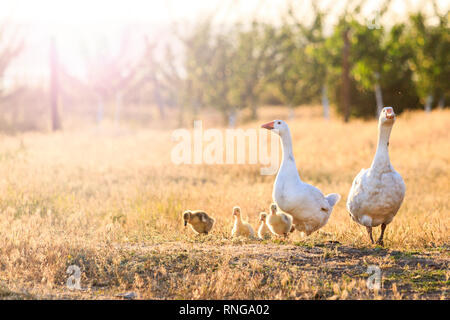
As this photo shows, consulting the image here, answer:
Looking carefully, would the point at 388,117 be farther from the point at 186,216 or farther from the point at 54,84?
the point at 54,84

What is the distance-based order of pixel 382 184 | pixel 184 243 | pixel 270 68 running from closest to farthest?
pixel 382 184 < pixel 184 243 < pixel 270 68

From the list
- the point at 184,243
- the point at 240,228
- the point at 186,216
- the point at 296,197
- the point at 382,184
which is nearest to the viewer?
the point at 382,184

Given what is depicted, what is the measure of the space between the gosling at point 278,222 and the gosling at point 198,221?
1.21 m

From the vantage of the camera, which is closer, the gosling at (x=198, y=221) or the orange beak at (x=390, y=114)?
the orange beak at (x=390, y=114)

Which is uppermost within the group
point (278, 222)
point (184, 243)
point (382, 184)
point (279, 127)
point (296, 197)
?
point (279, 127)

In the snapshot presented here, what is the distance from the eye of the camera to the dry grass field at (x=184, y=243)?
6492 mm

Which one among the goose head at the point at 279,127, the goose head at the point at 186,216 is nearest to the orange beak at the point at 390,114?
the goose head at the point at 279,127

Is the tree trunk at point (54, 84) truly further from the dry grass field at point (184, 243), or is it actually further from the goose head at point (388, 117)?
the goose head at point (388, 117)

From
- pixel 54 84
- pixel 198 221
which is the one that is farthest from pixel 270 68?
pixel 198 221

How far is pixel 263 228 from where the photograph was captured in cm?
941

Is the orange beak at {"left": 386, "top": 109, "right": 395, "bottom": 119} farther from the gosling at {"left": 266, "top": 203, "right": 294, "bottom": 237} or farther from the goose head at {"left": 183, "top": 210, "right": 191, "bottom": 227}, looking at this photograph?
the goose head at {"left": 183, "top": 210, "right": 191, "bottom": 227}

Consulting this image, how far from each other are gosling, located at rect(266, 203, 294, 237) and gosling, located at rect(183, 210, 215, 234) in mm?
1214

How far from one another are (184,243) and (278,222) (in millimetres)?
1570
